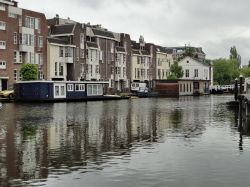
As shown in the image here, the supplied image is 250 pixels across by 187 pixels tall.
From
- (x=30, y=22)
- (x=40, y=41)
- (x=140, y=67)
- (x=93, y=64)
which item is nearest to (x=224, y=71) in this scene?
(x=140, y=67)

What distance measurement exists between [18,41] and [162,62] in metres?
69.8

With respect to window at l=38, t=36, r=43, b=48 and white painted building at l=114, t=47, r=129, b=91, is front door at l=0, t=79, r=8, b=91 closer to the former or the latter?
window at l=38, t=36, r=43, b=48

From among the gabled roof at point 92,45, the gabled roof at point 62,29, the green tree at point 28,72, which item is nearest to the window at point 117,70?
the gabled roof at point 92,45

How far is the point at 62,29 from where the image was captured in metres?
106

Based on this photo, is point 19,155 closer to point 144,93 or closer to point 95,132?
point 95,132

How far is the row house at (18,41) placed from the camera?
85750mm

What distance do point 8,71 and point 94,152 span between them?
229ft

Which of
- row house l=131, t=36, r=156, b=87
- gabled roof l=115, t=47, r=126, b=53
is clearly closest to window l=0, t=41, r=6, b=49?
gabled roof l=115, t=47, r=126, b=53

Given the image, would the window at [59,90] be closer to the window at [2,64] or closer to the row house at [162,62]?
the window at [2,64]

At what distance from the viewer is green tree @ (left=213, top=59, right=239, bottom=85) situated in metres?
186

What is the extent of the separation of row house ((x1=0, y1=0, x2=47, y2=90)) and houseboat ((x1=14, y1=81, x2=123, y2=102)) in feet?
34.5

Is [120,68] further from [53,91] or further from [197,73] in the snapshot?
[53,91]

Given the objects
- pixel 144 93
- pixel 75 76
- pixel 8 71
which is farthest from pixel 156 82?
pixel 8 71

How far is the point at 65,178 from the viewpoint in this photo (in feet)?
45.8
